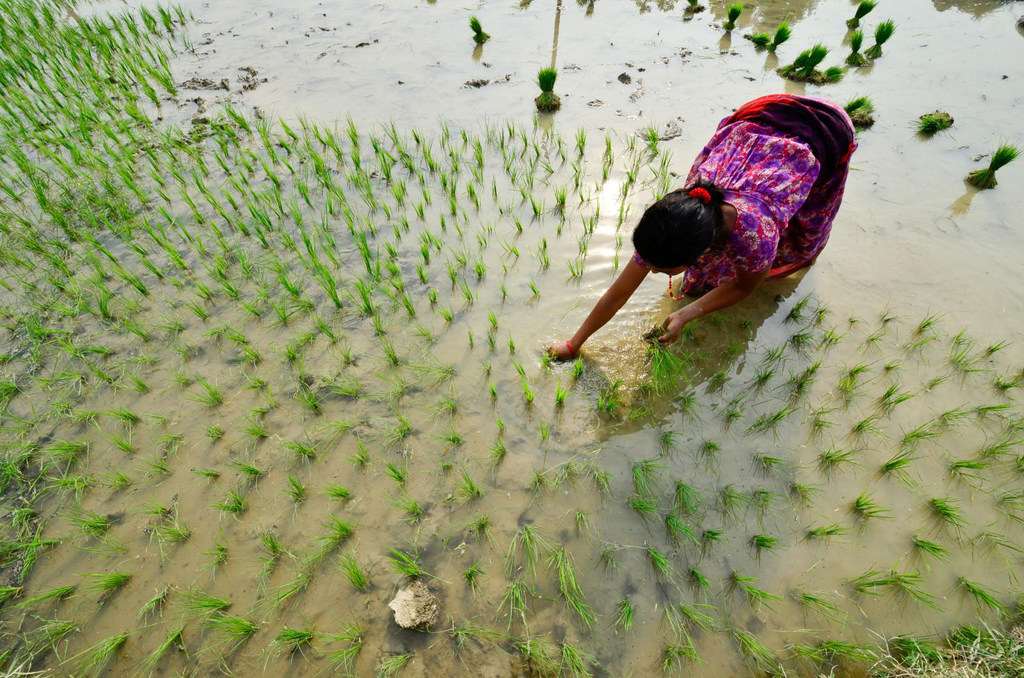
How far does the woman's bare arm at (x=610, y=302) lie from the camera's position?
178 centimetres

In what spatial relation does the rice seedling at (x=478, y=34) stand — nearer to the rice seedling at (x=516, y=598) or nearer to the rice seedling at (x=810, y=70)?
the rice seedling at (x=810, y=70)

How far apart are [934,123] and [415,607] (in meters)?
5.09

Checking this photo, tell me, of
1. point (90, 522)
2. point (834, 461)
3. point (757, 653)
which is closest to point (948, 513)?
point (834, 461)

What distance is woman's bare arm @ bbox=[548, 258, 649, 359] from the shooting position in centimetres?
178

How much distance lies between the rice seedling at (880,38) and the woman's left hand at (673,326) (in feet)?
15.3

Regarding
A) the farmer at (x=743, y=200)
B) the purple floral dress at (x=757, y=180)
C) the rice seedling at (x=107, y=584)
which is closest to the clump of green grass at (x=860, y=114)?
the farmer at (x=743, y=200)

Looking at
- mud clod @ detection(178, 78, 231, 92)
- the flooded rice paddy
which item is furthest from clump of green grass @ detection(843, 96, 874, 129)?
mud clod @ detection(178, 78, 231, 92)

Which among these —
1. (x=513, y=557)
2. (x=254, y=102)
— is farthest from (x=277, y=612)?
(x=254, y=102)

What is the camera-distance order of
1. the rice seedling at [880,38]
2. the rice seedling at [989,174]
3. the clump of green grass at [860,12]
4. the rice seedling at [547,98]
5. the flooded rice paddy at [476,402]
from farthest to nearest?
the clump of green grass at [860,12] < the rice seedling at [880,38] < the rice seedling at [547,98] < the rice seedling at [989,174] < the flooded rice paddy at [476,402]

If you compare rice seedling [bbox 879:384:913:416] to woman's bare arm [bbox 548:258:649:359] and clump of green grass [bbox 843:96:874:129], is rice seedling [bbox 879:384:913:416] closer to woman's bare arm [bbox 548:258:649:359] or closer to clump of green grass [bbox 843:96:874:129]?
woman's bare arm [bbox 548:258:649:359]

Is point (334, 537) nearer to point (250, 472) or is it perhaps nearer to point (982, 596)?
point (250, 472)

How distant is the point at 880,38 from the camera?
4.46 metres

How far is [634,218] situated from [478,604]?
2.57m

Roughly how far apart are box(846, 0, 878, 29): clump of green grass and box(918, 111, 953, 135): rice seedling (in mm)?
1890
